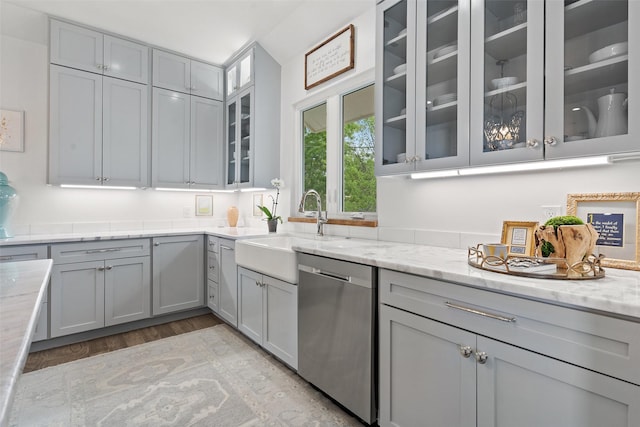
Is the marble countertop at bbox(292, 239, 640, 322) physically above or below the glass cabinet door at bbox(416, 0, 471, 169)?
below

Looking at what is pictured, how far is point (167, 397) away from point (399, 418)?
1.36 m

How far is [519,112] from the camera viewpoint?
1.37m

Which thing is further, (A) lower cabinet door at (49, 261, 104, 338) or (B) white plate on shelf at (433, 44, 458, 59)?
(A) lower cabinet door at (49, 261, 104, 338)

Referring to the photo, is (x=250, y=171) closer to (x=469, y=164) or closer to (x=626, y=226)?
(x=469, y=164)

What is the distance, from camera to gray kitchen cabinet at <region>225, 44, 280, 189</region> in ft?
10.6

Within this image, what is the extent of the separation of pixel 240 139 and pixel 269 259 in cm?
180

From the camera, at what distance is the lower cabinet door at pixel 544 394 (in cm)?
86

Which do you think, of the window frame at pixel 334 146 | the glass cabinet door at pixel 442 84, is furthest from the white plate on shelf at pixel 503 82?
the window frame at pixel 334 146

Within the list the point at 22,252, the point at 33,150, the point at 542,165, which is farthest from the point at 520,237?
the point at 33,150

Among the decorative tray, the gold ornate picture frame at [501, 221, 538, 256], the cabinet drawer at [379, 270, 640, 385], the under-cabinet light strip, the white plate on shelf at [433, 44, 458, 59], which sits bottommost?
the cabinet drawer at [379, 270, 640, 385]

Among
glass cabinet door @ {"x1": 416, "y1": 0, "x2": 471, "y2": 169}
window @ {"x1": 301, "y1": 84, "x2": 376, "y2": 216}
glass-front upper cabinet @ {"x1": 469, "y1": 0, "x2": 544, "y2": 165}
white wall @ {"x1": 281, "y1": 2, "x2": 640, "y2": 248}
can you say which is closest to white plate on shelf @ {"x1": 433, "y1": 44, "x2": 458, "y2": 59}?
glass cabinet door @ {"x1": 416, "y1": 0, "x2": 471, "y2": 169}

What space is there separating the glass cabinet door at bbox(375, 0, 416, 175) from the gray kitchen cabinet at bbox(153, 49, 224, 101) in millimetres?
2395

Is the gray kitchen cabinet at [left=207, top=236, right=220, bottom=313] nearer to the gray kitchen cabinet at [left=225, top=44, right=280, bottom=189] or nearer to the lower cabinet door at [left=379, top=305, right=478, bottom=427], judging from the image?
the gray kitchen cabinet at [left=225, top=44, right=280, bottom=189]

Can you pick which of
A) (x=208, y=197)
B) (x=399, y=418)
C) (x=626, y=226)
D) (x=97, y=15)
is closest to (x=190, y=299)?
(x=208, y=197)
